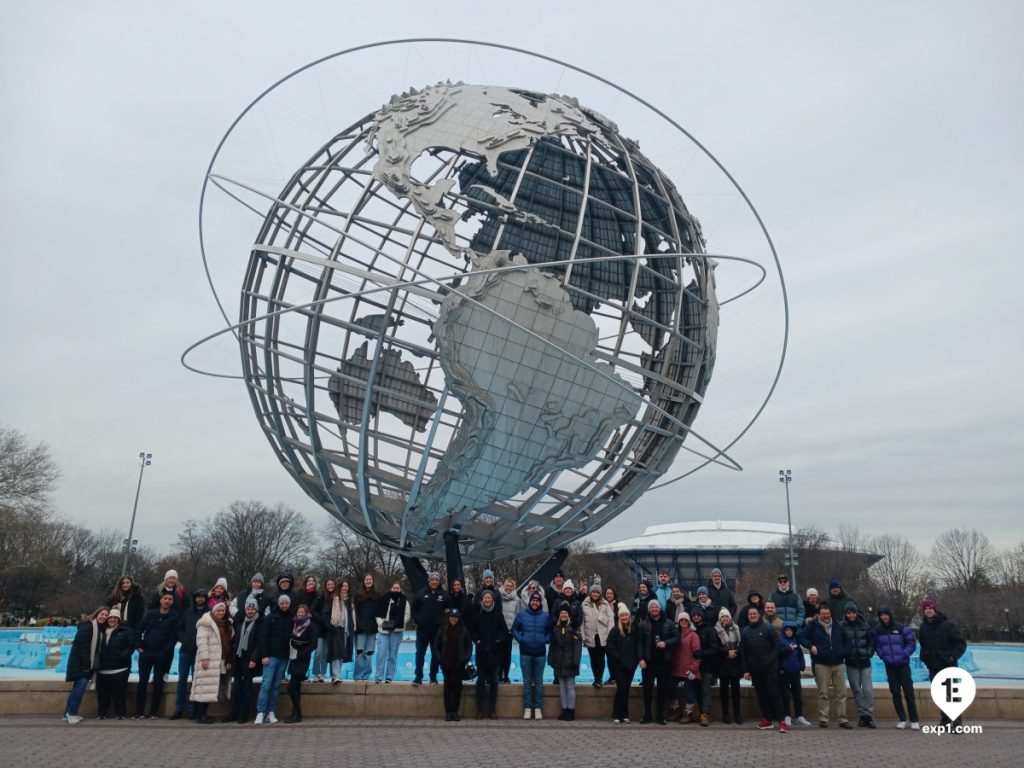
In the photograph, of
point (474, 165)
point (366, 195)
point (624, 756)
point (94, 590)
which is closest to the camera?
point (624, 756)

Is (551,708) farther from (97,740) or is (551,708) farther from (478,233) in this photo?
(478,233)

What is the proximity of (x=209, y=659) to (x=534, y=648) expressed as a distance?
331 centimetres

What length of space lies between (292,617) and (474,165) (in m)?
7.02

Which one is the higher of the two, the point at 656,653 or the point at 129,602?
the point at 129,602

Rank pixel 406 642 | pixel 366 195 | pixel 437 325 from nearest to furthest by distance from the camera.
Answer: pixel 437 325
pixel 366 195
pixel 406 642

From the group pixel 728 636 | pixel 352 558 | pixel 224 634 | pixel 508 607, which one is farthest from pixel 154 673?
pixel 352 558

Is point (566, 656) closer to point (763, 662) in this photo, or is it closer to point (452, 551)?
point (763, 662)

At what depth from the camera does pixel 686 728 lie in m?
8.38

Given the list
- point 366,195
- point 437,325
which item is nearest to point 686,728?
point 437,325

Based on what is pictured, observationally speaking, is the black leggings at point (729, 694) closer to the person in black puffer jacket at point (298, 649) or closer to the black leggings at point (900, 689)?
the black leggings at point (900, 689)

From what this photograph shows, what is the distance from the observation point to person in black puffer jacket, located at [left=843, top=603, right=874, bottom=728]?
8516 millimetres

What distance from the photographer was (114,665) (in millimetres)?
8297

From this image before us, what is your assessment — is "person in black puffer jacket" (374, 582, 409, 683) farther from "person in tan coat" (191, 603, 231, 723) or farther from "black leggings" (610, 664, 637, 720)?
"black leggings" (610, 664, 637, 720)

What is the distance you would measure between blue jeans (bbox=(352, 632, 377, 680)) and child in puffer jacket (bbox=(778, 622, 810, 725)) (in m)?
4.62
